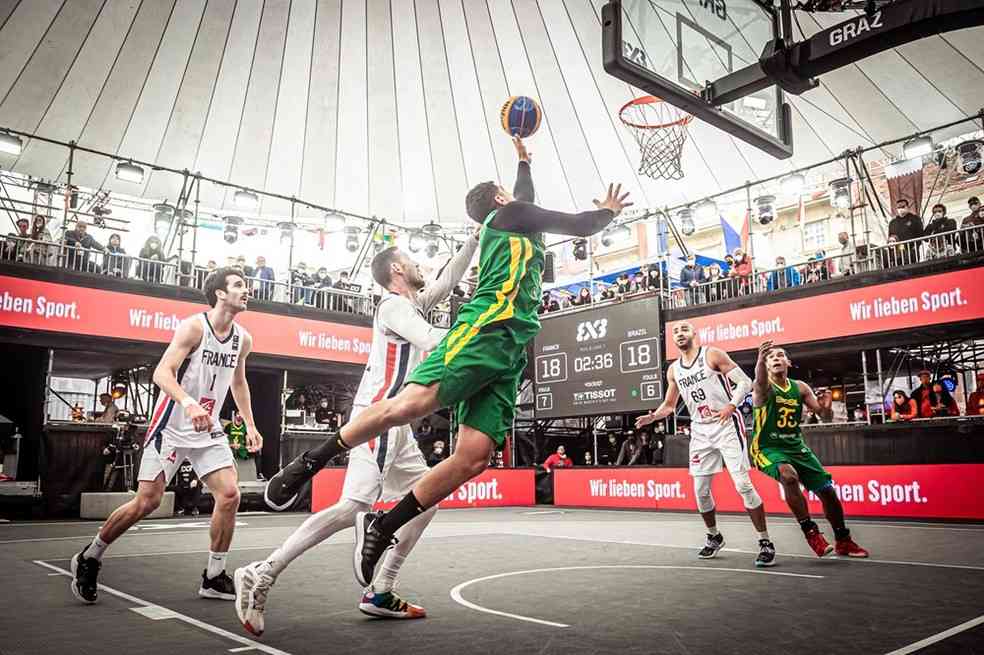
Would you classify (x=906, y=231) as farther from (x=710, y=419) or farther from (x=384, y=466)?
(x=384, y=466)

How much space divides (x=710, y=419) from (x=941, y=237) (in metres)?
8.69

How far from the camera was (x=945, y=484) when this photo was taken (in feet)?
35.9

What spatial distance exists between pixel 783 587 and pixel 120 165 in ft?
52.6

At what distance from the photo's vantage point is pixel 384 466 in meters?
3.98

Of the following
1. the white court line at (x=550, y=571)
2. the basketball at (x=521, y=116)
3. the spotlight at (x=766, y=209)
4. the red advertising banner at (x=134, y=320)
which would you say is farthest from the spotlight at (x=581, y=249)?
the white court line at (x=550, y=571)

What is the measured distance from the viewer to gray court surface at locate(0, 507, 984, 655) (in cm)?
321

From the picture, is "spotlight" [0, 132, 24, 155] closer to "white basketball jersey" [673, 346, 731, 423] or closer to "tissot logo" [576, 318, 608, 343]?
"tissot logo" [576, 318, 608, 343]

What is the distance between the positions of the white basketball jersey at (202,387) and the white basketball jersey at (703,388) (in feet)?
13.4

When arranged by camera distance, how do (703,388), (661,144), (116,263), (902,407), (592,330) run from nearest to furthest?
(703,388) → (902,407) → (116,263) → (592,330) → (661,144)

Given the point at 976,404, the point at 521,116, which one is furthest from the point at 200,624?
the point at 976,404

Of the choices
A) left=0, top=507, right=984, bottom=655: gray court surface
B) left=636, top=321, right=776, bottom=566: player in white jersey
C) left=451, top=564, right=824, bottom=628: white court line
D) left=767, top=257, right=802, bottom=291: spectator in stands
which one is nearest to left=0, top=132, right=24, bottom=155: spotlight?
left=0, top=507, right=984, bottom=655: gray court surface

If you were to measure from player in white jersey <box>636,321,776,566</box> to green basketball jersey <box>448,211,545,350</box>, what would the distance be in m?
3.20

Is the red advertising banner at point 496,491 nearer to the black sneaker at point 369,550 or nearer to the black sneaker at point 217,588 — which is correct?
the black sneaker at point 217,588

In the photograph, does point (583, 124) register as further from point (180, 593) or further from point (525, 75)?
point (180, 593)
